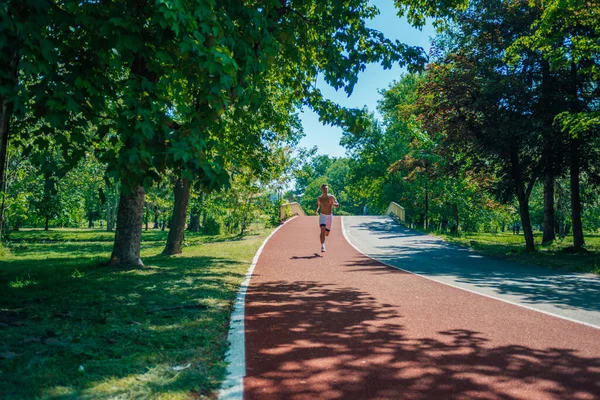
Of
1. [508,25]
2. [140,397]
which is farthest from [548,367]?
[508,25]

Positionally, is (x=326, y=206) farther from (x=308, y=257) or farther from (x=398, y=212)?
(x=398, y=212)

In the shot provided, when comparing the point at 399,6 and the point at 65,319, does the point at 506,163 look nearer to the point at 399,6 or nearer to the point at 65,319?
the point at 399,6

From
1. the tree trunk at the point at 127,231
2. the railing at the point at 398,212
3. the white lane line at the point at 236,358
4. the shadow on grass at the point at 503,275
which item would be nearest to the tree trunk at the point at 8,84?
the white lane line at the point at 236,358

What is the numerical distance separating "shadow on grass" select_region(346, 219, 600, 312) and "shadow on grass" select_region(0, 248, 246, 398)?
17.5 ft

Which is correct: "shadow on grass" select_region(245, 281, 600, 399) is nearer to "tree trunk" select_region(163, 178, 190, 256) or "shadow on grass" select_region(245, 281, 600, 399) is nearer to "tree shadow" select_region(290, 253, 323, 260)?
"tree shadow" select_region(290, 253, 323, 260)

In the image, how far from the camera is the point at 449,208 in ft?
137

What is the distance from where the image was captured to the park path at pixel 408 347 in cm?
365

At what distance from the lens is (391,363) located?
4.20 meters

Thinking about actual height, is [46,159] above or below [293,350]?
above

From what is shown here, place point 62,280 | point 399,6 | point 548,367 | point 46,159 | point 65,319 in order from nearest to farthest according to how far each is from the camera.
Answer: point 548,367, point 46,159, point 65,319, point 62,280, point 399,6

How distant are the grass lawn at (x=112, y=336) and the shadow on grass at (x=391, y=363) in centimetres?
55

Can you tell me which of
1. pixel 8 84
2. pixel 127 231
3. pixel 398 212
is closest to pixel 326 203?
pixel 127 231

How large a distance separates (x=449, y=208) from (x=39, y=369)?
41.4 metres

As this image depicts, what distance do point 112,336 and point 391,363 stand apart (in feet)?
9.63
